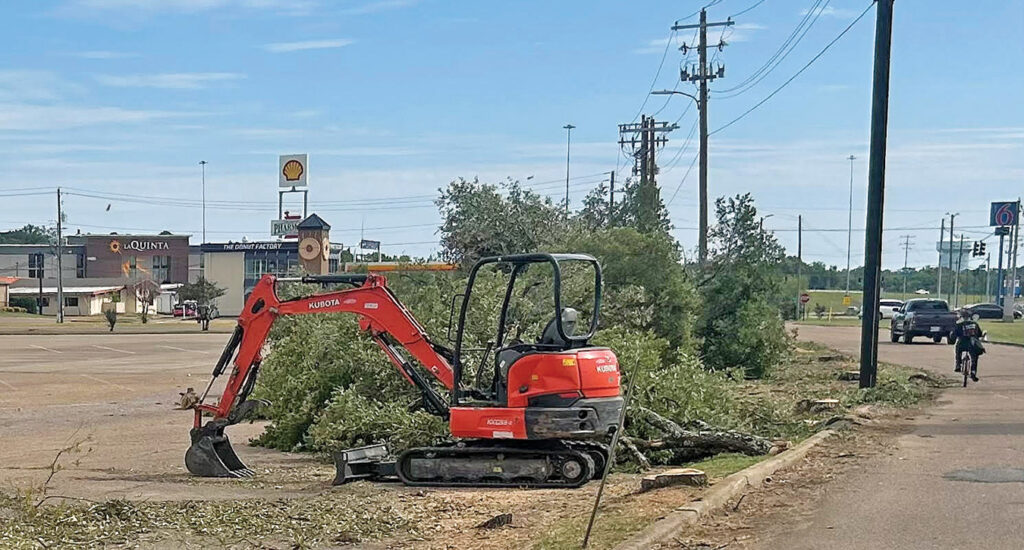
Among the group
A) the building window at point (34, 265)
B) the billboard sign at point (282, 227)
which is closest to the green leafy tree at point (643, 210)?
the billboard sign at point (282, 227)

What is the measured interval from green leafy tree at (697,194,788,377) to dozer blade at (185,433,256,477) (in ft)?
64.1

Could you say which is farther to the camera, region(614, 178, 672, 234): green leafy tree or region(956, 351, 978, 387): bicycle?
Result: region(614, 178, 672, 234): green leafy tree

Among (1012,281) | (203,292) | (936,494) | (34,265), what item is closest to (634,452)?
(936,494)

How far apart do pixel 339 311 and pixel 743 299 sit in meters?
20.4

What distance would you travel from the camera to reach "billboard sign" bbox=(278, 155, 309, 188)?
6912 centimetres

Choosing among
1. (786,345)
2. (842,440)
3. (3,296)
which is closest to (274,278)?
(842,440)

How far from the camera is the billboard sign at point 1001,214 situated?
3408 inches

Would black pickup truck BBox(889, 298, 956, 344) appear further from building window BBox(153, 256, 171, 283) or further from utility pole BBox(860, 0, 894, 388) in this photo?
building window BBox(153, 256, 171, 283)

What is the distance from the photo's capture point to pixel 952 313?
50000 millimetres

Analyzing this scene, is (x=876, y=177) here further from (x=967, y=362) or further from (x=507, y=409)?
(x=507, y=409)

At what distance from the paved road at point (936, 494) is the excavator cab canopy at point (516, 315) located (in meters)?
3.43

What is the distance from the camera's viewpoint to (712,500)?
1089 centimetres

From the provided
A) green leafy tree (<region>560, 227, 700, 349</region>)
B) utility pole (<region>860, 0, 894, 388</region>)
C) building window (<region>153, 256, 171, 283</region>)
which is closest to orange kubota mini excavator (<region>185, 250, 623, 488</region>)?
utility pole (<region>860, 0, 894, 388</region>)

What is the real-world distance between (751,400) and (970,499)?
8.81 m
